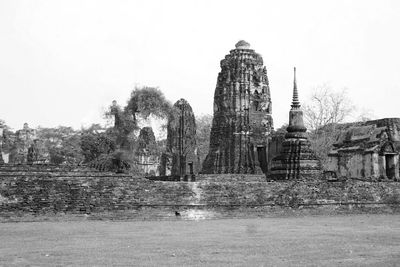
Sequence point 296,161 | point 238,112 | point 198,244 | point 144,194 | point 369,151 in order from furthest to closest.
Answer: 1. point 238,112
2. point 369,151
3. point 296,161
4. point 144,194
5. point 198,244

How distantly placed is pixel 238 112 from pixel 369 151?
23.0 feet

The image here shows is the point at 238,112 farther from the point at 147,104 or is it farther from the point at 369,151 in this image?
the point at 369,151

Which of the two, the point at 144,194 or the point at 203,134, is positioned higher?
the point at 203,134

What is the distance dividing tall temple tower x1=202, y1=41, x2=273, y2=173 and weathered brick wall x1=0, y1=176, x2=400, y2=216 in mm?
12007

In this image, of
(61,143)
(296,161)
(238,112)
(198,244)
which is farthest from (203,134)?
(198,244)

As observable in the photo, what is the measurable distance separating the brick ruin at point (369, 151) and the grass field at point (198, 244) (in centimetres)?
1514

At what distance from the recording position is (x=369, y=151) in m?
33.2

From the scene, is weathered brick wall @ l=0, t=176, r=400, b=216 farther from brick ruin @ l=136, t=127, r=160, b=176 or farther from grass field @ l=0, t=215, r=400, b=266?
brick ruin @ l=136, t=127, r=160, b=176

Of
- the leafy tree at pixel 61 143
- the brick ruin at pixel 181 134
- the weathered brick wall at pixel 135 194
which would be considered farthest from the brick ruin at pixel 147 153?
the weathered brick wall at pixel 135 194

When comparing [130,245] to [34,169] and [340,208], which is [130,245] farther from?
[34,169]

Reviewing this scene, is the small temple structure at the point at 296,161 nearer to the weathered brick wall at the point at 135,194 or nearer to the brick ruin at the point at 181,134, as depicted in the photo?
the brick ruin at the point at 181,134

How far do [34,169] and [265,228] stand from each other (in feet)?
39.4

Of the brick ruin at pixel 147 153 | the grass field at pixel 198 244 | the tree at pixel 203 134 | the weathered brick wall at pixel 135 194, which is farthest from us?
the tree at pixel 203 134

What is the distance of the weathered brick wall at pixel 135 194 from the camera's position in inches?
746
